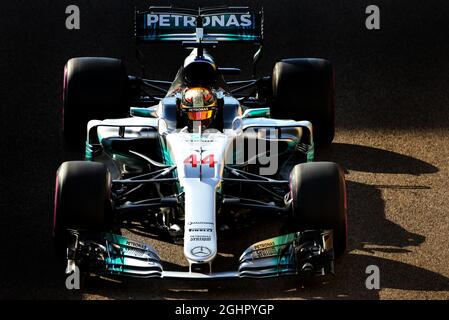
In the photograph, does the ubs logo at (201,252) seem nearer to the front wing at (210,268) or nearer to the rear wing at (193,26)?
the front wing at (210,268)

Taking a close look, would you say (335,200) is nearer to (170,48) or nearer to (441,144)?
(441,144)

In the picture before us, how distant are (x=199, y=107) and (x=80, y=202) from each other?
5.42ft

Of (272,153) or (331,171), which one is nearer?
(331,171)

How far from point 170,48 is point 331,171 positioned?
519 cm

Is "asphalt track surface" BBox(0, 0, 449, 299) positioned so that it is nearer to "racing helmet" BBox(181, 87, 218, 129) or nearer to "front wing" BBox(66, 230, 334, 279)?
"front wing" BBox(66, 230, 334, 279)

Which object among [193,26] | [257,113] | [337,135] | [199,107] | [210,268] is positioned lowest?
[210,268]

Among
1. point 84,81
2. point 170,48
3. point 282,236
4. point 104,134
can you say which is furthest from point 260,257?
point 170,48

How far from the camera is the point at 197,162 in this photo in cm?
1147

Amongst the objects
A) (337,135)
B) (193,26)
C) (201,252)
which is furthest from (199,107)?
(337,135)

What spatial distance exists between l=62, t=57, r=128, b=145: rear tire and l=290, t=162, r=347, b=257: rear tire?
2689mm

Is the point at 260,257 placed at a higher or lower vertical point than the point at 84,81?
lower

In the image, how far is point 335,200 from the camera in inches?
434

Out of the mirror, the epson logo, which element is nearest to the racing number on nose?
the mirror

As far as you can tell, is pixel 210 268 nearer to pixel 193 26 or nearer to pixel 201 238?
pixel 201 238
